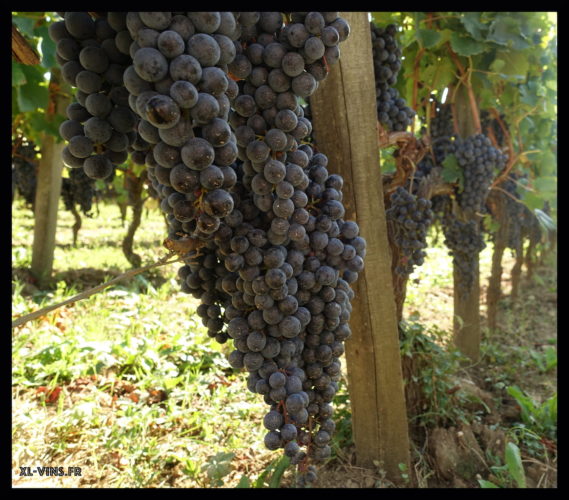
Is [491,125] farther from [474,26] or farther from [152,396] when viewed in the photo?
[152,396]

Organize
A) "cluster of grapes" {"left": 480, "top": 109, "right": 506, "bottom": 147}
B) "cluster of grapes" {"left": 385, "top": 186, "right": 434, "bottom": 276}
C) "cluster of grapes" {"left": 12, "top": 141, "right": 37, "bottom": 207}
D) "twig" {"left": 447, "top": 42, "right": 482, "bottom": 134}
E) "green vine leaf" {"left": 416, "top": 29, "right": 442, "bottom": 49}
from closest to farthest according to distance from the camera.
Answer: "cluster of grapes" {"left": 385, "top": 186, "right": 434, "bottom": 276}
"green vine leaf" {"left": 416, "top": 29, "right": 442, "bottom": 49}
"twig" {"left": 447, "top": 42, "right": 482, "bottom": 134}
"cluster of grapes" {"left": 480, "top": 109, "right": 506, "bottom": 147}
"cluster of grapes" {"left": 12, "top": 141, "right": 37, "bottom": 207}

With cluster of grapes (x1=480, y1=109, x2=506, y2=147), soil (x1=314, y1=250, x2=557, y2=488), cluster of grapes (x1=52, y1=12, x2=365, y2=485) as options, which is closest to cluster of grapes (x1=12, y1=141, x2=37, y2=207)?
cluster of grapes (x1=480, y1=109, x2=506, y2=147)

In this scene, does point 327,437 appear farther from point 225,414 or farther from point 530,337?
point 530,337

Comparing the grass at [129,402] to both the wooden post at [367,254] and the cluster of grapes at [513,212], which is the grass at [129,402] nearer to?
the wooden post at [367,254]

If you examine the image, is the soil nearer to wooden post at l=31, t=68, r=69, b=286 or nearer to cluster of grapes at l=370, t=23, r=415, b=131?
cluster of grapes at l=370, t=23, r=415, b=131

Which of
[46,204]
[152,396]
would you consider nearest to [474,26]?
[152,396]

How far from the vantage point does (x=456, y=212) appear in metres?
3.40

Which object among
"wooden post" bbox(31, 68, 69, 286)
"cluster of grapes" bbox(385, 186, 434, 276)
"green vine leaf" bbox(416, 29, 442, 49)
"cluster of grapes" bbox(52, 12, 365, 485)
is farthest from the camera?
"wooden post" bbox(31, 68, 69, 286)

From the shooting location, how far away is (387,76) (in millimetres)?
2145

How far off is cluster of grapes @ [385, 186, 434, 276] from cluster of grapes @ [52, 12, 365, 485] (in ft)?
3.58

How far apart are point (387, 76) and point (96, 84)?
1.63 meters

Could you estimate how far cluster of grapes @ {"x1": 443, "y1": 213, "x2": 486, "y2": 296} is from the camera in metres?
3.14

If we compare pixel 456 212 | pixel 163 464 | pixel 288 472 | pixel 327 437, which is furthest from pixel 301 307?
pixel 456 212
